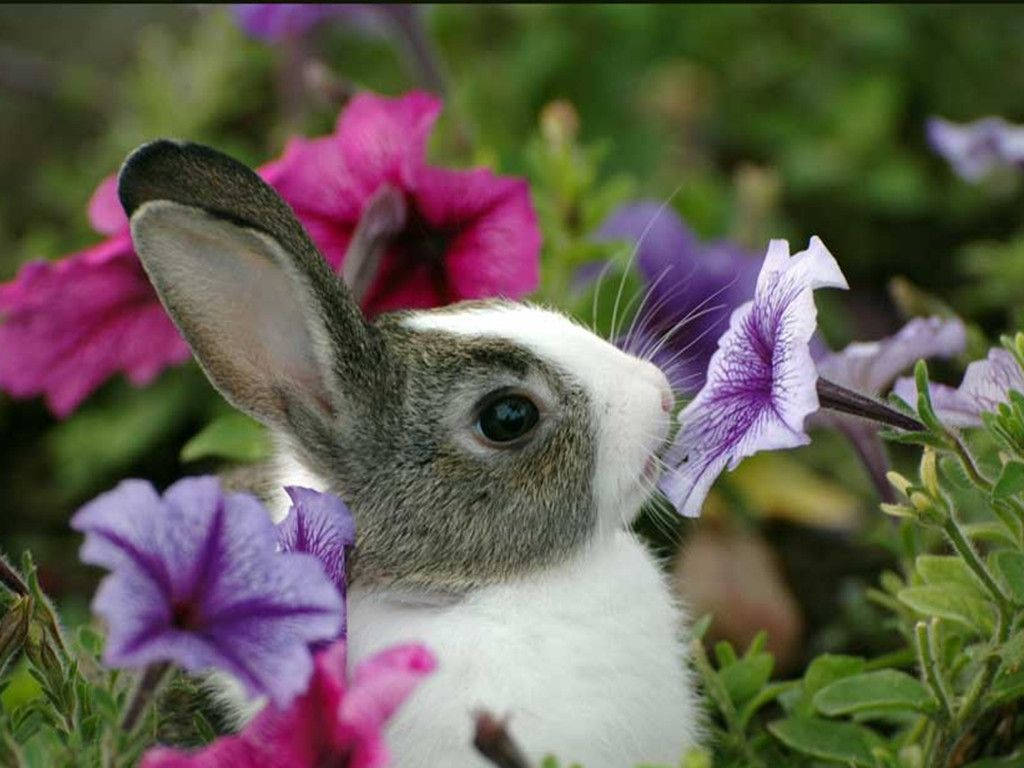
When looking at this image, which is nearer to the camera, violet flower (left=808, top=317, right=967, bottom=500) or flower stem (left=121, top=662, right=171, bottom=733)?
flower stem (left=121, top=662, right=171, bottom=733)

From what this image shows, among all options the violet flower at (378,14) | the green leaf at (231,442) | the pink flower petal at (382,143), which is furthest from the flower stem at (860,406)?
the violet flower at (378,14)

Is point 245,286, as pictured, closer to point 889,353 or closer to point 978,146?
point 889,353

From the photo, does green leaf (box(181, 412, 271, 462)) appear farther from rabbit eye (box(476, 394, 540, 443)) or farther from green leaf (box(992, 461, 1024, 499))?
green leaf (box(992, 461, 1024, 499))

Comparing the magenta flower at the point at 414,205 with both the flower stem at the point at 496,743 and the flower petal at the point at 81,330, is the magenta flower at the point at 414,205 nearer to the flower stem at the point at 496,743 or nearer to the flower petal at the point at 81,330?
the flower petal at the point at 81,330

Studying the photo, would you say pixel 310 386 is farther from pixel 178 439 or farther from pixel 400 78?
pixel 400 78

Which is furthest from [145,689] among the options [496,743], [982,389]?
[982,389]

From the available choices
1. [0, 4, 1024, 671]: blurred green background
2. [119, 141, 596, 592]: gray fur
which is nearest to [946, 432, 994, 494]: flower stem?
[119, 141, 596, 592]: gray fur
